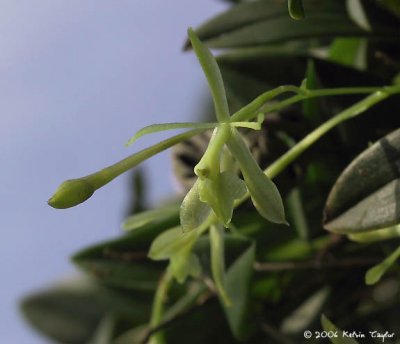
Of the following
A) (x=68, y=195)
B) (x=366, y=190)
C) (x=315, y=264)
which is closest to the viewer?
(x=68, y=195)

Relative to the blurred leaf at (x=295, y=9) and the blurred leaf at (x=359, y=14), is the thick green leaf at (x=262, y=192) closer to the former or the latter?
the blurred leaf at (x=295, y=9)

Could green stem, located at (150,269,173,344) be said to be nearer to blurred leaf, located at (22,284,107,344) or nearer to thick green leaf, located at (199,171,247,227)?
thick green leaf, located at (199,171,247,227)

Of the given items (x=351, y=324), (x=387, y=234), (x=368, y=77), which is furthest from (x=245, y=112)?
(x=351, y=324)

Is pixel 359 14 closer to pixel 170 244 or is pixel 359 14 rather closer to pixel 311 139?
pixel 311 139

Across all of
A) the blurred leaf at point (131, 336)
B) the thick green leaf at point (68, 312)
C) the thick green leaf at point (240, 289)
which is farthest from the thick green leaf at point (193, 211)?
the thick green leaf at point (68, 312)

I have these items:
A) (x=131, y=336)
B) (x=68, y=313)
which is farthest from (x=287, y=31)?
(x=68, y=313)

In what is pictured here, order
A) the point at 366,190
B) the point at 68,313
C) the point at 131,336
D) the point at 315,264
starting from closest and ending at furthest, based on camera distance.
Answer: the point at 366,190 < the point at 315,264 < the point at 131,336 < the point at 68,313
